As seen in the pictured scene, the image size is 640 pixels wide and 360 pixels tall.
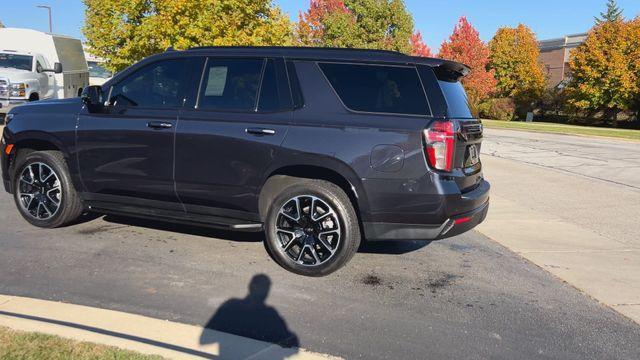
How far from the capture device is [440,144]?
4.40 metres

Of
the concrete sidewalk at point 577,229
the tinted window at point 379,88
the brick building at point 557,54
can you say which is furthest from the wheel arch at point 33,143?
the brick building at point 557,54

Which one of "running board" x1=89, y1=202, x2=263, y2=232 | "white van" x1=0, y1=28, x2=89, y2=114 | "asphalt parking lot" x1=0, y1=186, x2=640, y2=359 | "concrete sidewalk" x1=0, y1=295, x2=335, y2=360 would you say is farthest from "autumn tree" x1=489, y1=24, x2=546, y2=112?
"concrete sidewalk" x1=0, y1=295, x2=335, y2=360

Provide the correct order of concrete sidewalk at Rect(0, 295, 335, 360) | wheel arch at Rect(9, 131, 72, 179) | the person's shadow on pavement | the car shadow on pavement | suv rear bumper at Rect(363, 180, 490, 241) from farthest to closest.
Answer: the car shadow on pavement < wheel arch at Rect(9, 131, 72, 179) < suv rear bumper at Rect(363, 180, 490, 241) < the person's shadow on pavement < concrete sidewalk at Rect(0, 295, 335, 360)

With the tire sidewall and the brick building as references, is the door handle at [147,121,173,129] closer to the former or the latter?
the tire sidewall

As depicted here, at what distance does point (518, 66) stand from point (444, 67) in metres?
51.4

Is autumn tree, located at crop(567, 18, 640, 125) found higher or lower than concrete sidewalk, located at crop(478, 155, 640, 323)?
higher

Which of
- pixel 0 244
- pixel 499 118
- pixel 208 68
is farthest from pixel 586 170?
pixel 499 118

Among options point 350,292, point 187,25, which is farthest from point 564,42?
point 350,292

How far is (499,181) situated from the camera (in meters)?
11.0

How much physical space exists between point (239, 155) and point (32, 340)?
2.19m

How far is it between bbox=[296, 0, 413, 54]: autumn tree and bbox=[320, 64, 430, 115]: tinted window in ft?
127

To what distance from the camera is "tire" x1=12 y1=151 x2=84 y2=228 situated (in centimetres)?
571

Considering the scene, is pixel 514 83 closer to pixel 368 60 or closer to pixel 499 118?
pixel 499 118

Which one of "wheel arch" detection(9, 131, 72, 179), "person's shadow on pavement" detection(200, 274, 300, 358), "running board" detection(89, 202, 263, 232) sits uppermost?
"wheel arch" detection(9, 131, 72, 179)
